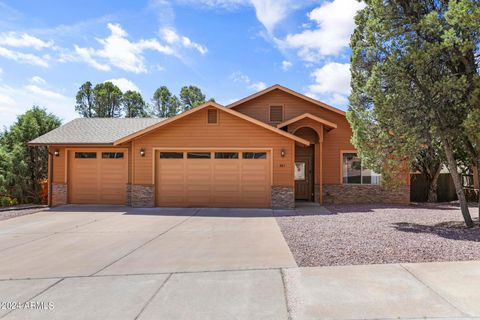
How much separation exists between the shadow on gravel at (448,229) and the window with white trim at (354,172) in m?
5.55

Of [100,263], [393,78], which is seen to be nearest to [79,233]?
[100,263]

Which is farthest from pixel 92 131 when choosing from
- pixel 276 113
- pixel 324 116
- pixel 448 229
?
pixel 448 229

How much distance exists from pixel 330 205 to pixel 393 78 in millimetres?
7179

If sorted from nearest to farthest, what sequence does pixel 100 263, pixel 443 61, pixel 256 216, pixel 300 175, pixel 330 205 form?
pixel 100 263
pixel 443 61
pixel 256 216
pixel 330 205
pixel 300 175

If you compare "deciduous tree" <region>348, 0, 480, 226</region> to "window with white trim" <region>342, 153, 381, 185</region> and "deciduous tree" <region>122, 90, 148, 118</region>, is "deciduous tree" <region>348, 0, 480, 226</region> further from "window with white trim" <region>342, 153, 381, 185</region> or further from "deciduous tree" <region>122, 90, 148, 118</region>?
"deciduous tree" <region>122, 90, 148, 118</region>

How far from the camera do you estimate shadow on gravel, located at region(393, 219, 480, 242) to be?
22.9 ft

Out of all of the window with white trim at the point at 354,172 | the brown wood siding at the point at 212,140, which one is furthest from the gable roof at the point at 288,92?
the brown wood siding at the point at 212,140

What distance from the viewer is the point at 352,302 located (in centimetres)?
377

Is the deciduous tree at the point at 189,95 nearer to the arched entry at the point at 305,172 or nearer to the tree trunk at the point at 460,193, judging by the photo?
the arched entry at the point at 305,172

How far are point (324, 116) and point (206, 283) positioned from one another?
1220cm

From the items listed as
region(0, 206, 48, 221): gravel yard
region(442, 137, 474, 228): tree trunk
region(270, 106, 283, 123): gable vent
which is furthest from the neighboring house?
region(442, 137, 474, 228): tree trunk

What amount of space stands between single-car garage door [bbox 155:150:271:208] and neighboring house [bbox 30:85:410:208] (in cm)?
4

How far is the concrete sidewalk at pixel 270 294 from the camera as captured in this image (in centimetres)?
358

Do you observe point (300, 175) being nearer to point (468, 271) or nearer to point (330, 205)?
point (330, 205)
